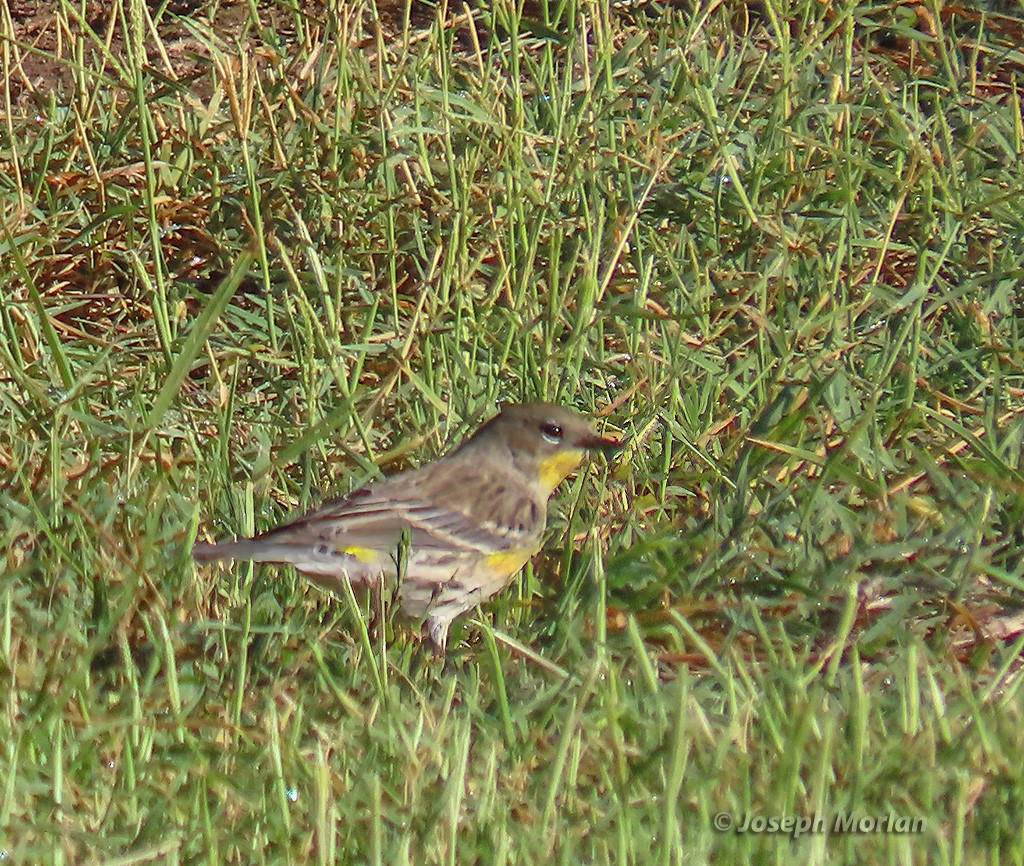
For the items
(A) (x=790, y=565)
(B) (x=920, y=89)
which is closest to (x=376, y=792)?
(A) (x=790, y=565)

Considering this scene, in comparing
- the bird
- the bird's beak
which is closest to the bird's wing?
the bird

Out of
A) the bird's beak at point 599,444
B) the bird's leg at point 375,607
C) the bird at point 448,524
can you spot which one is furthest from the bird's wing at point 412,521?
the bird's beak at point 599,444

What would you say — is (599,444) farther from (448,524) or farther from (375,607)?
(375,607)

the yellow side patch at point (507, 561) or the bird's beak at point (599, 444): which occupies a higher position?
the bird's beak at point (599, 444)

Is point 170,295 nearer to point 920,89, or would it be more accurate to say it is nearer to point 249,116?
point 249,116

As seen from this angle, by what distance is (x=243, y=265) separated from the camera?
4.81 meters

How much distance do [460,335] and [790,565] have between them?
1396 mm

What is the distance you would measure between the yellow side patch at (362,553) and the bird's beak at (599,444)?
2.39 ft

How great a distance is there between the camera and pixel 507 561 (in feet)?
16.8

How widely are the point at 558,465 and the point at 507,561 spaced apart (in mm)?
551

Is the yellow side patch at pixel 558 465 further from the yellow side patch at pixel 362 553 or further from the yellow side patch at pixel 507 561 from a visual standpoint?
the yellow side patch at pixel 362 553

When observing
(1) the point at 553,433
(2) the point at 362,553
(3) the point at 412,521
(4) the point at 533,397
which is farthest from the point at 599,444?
(2) the point at 362,553

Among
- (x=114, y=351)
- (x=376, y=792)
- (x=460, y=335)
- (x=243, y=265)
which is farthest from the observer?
(x=114, y=351)

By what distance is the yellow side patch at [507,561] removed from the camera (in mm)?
5109
